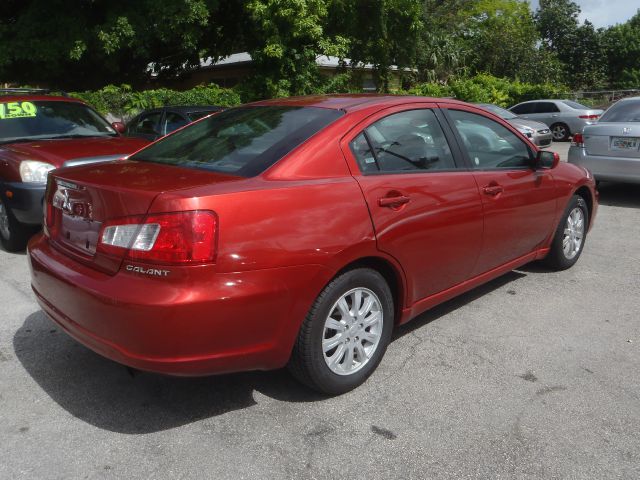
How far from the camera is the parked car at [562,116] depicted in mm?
18891

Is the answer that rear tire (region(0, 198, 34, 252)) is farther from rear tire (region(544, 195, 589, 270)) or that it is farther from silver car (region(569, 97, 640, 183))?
silver car (region(569, 97, 640, 183))

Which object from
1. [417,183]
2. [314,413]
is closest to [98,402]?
[314,413]

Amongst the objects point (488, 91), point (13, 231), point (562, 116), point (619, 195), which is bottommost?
point (13, 231)

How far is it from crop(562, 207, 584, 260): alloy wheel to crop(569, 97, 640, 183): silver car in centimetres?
335

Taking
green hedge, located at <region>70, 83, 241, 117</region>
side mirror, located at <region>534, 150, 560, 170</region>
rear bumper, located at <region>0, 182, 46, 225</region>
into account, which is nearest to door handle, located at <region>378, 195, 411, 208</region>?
side mirror, located at <region>534, 150, 560, 170</region>

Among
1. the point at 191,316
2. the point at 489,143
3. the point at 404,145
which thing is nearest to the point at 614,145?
the point at 489,143

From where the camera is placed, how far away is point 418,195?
355 cm

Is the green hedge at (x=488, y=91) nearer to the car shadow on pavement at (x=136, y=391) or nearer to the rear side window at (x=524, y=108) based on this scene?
the rear side window at (x=524, y=108)

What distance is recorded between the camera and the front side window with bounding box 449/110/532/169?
4148 millimetres

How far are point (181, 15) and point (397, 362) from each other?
14980 millimetres

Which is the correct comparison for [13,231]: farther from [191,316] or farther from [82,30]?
[82,30]

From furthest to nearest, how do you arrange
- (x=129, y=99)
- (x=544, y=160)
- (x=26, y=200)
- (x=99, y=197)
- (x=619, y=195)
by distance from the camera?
1. (x=129, y=99)
2. (x=619, y=195)
3. (x=26, y=200)
4. (x=544, y=160)
5. (x=99, y=197)

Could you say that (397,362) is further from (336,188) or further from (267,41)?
(267,41)

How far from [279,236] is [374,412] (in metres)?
1.07
